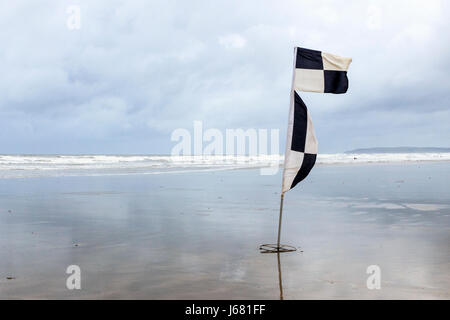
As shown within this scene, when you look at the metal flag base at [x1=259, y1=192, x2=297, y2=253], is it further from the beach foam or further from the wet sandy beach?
the beach foam

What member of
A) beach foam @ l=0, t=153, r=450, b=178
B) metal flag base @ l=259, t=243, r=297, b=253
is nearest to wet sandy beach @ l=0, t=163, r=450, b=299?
metal flag base @ l=259, t=243, r=297, b=253

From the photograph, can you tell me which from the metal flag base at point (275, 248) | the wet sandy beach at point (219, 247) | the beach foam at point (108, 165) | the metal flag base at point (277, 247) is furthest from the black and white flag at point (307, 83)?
the beach foam at point (108, 165)

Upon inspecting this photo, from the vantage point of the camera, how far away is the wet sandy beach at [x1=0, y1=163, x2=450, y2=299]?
5.43 meters

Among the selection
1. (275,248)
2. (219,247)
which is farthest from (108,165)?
(275,248)

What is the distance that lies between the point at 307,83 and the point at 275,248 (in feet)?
9.25

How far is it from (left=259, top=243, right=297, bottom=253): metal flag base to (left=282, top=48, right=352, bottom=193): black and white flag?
150cm

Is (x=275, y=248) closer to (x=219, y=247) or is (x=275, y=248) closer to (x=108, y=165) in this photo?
(x=219, y=247)

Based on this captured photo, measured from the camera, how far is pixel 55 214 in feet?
37.8

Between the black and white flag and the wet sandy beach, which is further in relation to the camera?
the black and white flag

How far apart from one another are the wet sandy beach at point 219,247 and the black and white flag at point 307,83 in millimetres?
1781

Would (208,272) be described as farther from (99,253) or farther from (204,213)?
(204,213)

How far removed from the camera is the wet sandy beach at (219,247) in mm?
5434
